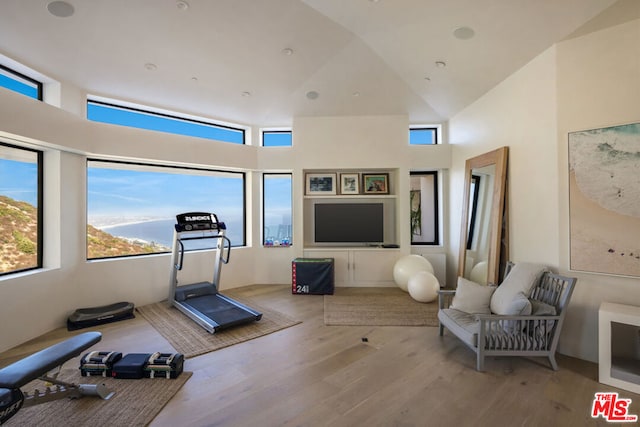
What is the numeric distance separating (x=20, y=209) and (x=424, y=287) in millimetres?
5517

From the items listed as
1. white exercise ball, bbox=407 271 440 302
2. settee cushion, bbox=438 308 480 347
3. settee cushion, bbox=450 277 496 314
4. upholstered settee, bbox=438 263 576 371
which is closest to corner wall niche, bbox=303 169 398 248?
white exercise ball, bbox=407 271 440 302

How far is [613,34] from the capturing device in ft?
8.60

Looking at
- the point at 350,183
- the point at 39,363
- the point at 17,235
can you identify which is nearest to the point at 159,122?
the point at 17,235

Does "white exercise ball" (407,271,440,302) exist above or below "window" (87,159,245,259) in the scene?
below

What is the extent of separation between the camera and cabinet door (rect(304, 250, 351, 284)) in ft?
17.8

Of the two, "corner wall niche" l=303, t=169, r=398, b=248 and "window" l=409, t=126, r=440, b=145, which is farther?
"window" l=409, t=126, r=440, b=145

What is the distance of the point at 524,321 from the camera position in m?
2.68

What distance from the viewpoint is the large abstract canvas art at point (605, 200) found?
2.54 m

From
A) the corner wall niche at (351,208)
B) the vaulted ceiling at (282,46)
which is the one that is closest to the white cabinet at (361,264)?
the corner wall niche at (351,208)

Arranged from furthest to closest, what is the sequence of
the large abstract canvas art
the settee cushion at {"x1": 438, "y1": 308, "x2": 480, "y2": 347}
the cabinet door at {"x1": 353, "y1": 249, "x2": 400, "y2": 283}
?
the cabinet door at {"x1": 353, "y1": 249, "x2": 400, "y2": 283}, the settee cushion at {"x1": 438, "y1": 308, "x2": 480, "y2": 347}, the large abstract canvas art

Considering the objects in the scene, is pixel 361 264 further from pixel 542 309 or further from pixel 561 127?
pixel 561 127

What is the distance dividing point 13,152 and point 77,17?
5.81 ft

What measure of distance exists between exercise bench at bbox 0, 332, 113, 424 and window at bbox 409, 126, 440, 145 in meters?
5.74

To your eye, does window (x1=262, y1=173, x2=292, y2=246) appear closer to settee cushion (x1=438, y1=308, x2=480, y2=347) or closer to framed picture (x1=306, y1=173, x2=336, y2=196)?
framed picture (x1=306, y1=173, x2=336, y2=196)
